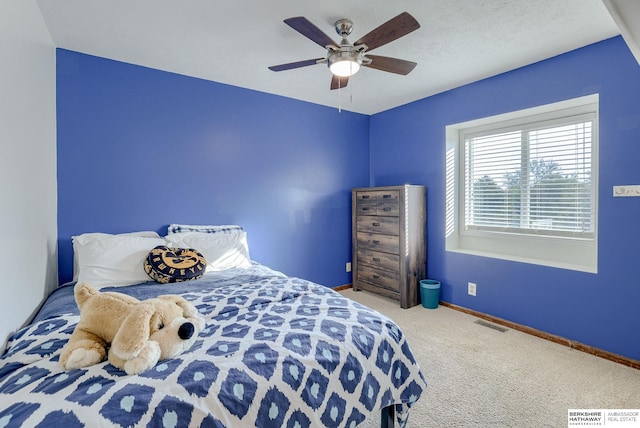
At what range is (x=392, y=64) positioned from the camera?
208 centimetres

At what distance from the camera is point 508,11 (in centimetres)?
190

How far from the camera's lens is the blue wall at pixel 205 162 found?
2.43 meters

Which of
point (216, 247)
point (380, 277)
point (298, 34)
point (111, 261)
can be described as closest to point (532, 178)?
point (380, 277)

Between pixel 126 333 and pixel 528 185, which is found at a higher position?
pixel 528 185

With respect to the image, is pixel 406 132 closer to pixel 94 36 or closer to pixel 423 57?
pixel 423 57

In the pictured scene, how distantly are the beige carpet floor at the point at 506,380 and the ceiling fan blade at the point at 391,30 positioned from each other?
212cm

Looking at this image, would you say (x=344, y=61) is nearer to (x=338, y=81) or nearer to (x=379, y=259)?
(x=338, y=81)

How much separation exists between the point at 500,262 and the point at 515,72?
69.1 inches

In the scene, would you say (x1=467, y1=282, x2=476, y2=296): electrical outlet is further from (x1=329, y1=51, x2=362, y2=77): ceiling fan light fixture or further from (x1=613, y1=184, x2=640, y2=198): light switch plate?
(x1=329, y1=51, x2=362, y2=77): ceiling fan light fixture

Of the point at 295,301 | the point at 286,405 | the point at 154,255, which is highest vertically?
the point at 154,255

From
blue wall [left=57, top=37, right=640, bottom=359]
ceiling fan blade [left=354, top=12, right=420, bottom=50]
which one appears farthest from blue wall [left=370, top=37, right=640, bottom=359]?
ceiling fan blade [left=354, top=12, right=420, bottom=50]

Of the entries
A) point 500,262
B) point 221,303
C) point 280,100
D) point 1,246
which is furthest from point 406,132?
point 1,246

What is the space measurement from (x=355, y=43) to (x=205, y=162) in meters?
1.83

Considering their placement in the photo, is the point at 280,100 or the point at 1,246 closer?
the point at 1,246
